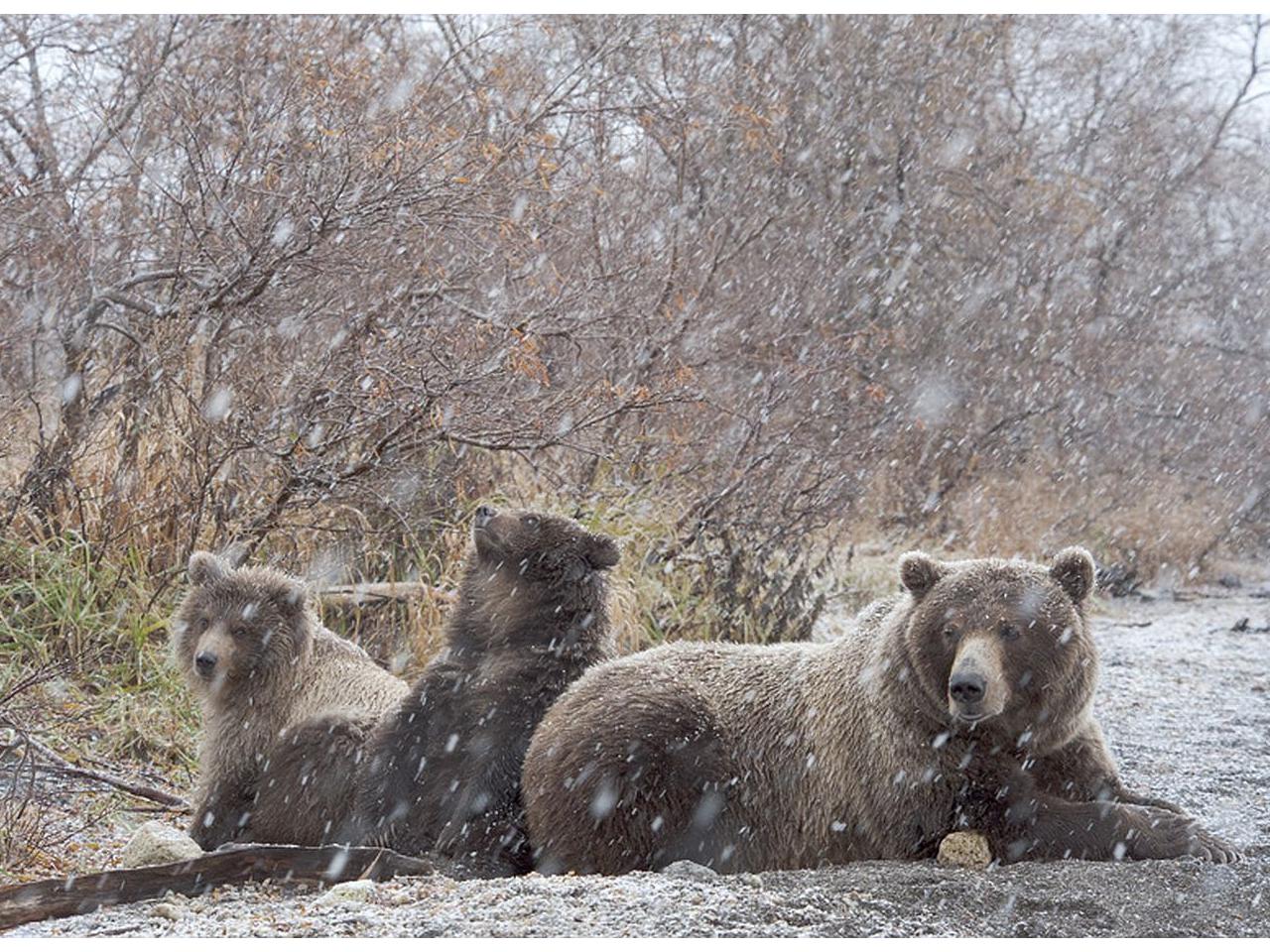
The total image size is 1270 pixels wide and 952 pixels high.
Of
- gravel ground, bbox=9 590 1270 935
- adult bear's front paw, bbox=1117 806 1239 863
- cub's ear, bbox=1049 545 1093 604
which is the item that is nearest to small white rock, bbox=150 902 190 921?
gravel ground, bbox=9 590 1270 935

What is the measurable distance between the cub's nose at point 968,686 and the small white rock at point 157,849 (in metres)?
2.60

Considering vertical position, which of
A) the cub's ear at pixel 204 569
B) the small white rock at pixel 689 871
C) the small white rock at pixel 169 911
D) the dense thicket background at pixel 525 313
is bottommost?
the small white rock at pixel 689 871

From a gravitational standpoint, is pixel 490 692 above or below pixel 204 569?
below

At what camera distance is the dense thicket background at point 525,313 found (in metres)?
7.76

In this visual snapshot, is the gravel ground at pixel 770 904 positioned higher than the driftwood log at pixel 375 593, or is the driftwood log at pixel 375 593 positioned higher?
the driftwood log at pixel 375 593

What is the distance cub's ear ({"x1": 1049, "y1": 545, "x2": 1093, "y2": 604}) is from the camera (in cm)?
515

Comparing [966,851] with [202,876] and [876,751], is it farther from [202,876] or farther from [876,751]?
[202,876]

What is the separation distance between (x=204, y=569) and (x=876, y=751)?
9.62ft

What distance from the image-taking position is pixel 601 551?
246 inches

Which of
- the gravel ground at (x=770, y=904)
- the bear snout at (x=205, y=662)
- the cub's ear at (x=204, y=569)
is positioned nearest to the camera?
the gravel ground at (x=770, y=904)

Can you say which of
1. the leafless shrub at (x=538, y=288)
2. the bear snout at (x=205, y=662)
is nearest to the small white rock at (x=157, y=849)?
the bear snout at (x=205, y=662)

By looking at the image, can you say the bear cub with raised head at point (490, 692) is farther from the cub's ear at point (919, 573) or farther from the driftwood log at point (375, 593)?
the driftwood log at point (375, 593)

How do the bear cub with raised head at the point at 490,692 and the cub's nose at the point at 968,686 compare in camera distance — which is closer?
the cub's nose at the point at 968,686

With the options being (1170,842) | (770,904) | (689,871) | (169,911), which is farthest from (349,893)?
(1170,842)
